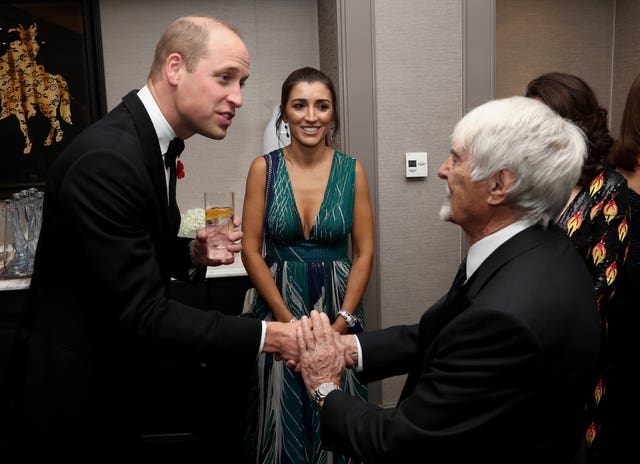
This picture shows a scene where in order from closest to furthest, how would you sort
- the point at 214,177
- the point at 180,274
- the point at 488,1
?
1. the point at 180,274
2. the point at 488,1
3. the point at 214,177

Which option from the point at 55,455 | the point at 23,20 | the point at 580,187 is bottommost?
the point at 55,455

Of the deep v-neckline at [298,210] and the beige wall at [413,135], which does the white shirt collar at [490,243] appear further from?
the beige wall at [413,135]

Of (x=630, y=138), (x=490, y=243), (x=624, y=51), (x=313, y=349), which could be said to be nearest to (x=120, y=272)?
(x=313, y=349)

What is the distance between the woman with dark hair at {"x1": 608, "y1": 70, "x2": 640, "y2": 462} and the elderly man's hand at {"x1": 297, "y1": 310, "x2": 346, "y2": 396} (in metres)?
1.19

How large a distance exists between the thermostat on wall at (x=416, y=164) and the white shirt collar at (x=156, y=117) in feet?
5.48

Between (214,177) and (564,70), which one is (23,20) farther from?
(564,70)

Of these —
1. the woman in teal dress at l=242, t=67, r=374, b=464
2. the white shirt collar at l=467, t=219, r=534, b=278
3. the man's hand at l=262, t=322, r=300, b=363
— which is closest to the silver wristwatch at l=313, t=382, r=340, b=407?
the man's hand at l=262, t=322, r=300, b=363

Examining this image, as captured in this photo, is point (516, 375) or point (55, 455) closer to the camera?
point (516, 375)

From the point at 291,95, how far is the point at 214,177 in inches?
45.8

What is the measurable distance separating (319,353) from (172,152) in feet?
2.15

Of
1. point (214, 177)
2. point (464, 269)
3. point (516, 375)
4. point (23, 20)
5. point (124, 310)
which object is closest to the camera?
point (516, 375)

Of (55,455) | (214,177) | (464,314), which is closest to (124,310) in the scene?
(55,455)

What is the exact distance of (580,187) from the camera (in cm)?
207

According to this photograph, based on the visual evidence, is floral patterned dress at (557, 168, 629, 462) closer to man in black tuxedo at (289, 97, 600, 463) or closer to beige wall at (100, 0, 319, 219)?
man in black tuxedo at (289, 97, 600, 463)
